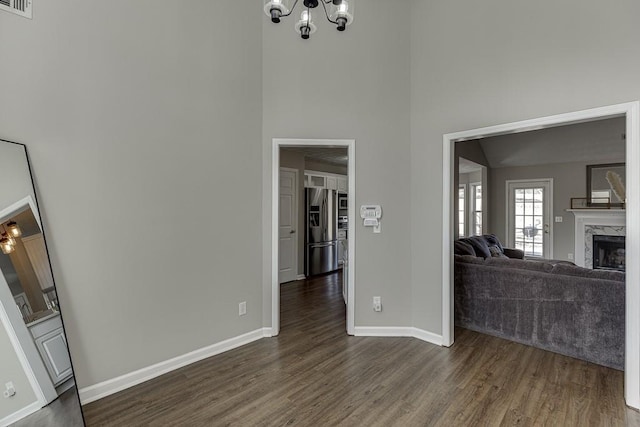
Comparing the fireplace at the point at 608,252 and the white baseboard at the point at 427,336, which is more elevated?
the fireplace at the point at 608,252

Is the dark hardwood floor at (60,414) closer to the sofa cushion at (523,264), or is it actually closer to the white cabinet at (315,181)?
the sofa cushion at (523,264)

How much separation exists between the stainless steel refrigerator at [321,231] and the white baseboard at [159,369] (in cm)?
296

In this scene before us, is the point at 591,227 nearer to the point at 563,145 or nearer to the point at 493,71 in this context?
the point at 563,145

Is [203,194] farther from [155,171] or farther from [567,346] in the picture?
[567,346]

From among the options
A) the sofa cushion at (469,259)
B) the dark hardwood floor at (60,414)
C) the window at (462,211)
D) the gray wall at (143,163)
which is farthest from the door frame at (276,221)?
the window at (462,211)

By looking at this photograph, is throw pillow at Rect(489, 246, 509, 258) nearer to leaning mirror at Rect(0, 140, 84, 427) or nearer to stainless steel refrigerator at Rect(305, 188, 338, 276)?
stainless steel refrigerator at Rect(305, 188, 338, 276)

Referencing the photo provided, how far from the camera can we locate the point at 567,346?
9.89 feet

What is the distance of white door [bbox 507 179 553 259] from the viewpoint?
7258 millimetres

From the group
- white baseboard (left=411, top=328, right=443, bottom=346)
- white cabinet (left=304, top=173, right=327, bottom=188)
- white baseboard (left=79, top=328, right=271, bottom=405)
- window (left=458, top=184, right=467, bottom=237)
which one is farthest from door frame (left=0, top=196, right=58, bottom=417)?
window (left=458, top=184, right=467, bottom=237)

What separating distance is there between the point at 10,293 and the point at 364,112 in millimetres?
3174

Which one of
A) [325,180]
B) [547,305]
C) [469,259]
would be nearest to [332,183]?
[325,180]

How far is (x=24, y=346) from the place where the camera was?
183 cm

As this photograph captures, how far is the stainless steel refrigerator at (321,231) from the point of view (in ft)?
20.7

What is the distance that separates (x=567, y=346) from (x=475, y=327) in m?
0.84
